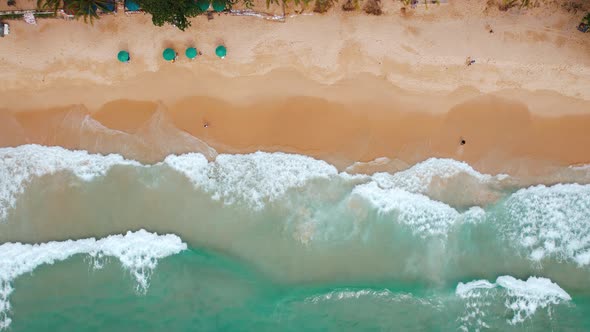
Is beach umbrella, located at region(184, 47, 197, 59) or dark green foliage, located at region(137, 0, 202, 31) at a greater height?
dark green foliage, located at region(137, 0, 202, 31)

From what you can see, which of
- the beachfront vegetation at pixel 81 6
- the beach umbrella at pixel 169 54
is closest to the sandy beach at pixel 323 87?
the beach umbrella at pixel 169 54

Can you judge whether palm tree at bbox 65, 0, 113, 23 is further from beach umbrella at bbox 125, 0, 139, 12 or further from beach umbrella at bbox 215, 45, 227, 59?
beach umbrella at bbox 215, 45, 227, 59

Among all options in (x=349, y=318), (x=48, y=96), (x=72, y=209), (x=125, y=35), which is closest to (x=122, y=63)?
(x=125, y=35)

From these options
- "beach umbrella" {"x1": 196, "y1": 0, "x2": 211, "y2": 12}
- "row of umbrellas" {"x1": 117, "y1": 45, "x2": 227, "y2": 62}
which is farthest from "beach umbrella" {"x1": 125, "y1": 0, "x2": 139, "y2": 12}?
"beach umbrella" {"x1": 196, "y1": 0, "x2": 211, "y2": 12}

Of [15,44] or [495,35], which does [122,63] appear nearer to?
[15,44]

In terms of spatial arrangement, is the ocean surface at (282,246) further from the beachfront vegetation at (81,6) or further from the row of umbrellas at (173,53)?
the beachfront vegetation at (81,6)

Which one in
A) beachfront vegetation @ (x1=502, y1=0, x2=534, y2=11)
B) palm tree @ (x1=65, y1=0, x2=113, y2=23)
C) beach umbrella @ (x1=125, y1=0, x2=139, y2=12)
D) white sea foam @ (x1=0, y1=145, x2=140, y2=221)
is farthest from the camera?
white sea foam @ (x1=0, y1=145, x2=140, y2=221)

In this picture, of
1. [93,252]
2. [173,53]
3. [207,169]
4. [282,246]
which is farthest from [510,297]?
[93,252]
